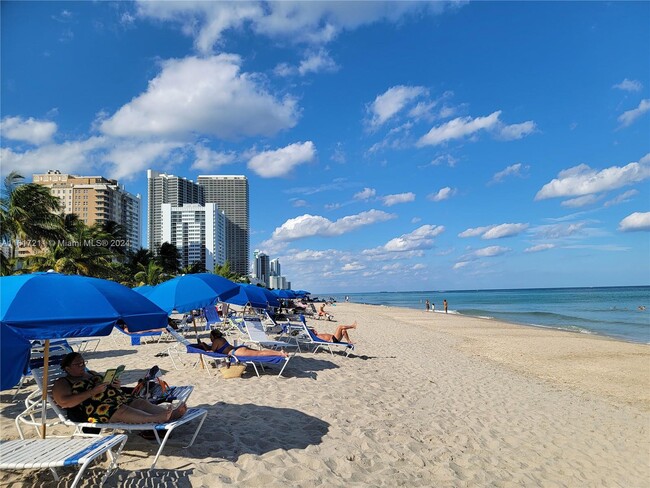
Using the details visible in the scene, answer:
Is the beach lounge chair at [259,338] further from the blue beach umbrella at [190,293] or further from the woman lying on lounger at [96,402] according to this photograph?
the woman lying on lounger at [96,402]

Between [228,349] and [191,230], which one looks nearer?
[228,349]

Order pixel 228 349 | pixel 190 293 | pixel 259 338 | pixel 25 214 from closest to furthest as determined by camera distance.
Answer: pixel 190 293 < pixel 228 349 < pixel 259 338 < pixel 25 214

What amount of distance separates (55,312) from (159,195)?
129916 millimetres

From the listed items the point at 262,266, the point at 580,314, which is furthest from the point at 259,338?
the point at 262,266

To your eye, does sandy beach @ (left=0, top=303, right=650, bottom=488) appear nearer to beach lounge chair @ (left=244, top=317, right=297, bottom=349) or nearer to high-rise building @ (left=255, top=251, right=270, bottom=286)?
beach lounge chair @ (left=244, top=317, right=297, bottom=349)

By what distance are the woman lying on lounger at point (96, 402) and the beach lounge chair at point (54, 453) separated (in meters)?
0.60

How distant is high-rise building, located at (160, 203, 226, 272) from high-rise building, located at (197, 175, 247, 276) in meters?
29.7

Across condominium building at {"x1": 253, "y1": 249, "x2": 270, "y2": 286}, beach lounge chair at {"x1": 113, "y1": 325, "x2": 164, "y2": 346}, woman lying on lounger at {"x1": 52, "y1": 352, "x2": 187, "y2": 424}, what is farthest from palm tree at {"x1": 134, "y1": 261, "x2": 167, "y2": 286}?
condominium building at {"x1": 253, "y1": 249, "x2": 270, "y2": 286}

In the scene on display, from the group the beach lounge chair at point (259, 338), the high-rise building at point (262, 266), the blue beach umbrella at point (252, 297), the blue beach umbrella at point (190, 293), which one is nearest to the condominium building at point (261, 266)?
the high-rise building at point (262, 266)

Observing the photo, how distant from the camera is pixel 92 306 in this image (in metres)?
3.22

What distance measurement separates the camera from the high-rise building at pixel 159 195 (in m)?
121

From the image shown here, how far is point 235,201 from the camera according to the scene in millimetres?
154125

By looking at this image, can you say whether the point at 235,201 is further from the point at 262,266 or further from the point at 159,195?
the point at 159,195

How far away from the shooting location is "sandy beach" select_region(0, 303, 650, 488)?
366cm
